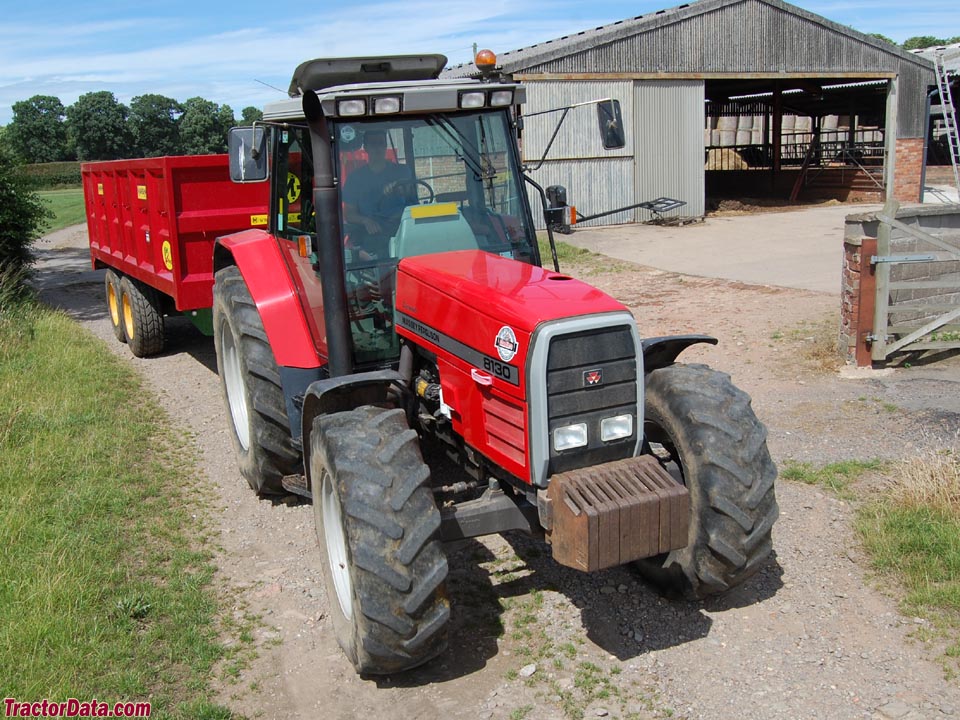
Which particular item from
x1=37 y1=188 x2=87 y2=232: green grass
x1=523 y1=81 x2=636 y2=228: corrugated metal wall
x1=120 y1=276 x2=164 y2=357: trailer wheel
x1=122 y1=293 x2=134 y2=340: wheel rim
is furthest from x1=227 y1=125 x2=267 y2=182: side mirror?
x1=37 y1=188 x2=87 y2=232: green grass

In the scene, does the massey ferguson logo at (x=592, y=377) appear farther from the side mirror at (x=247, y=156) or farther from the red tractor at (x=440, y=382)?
the side mirror at (x=247, y=156)

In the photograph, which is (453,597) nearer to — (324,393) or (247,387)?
(324,393)

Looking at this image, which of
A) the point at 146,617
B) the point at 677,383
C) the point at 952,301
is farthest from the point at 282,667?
the point at 952,301

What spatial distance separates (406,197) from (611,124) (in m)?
1.16

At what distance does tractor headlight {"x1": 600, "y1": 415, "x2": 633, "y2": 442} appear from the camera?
12.6 ft

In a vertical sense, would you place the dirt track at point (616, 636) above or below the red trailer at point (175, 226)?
below

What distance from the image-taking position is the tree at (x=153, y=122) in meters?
67.9

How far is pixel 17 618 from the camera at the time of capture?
423 cm

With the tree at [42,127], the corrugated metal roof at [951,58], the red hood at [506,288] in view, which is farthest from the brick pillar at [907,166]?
the tree at [42,127]

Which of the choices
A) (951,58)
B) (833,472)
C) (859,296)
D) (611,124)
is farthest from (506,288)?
(951,58)

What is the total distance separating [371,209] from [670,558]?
2.29m

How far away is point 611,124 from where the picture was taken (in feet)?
16.0

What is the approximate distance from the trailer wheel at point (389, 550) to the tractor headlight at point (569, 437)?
1.84 feet

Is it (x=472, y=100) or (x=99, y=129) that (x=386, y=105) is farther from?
(x=99, y=129)
